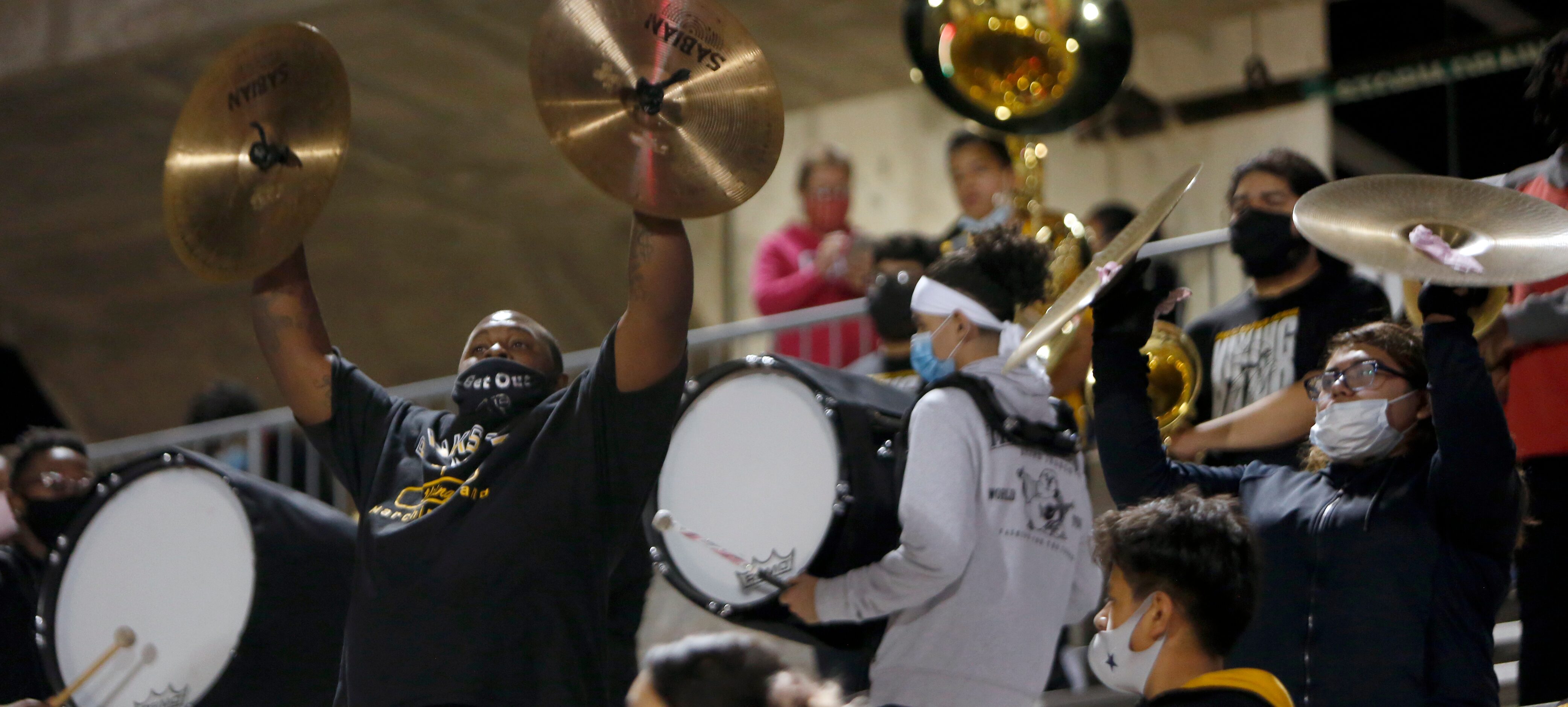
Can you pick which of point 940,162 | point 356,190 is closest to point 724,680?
point 940,162

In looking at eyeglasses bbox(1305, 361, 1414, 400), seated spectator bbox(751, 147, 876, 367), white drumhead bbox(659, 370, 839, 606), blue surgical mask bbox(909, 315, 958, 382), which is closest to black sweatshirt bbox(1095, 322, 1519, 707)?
eyeglasses bbox(1305, 361, 1414, 400)

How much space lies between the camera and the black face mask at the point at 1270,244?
4.08 meters

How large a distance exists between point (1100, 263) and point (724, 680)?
4.82ft

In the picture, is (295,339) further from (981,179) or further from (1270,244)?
(981,179)

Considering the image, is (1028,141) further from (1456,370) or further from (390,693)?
(390,693)

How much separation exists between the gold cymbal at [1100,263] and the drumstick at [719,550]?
2.06ft

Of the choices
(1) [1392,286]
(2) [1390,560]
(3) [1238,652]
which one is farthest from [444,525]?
(1) [1392,286]

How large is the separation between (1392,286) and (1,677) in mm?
3906

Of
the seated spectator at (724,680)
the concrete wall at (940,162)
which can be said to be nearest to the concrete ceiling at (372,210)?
the concrete wall at (940,162)

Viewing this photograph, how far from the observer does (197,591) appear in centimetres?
436

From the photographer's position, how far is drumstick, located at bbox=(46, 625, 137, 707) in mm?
4355

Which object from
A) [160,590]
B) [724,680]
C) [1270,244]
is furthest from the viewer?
[160,590]

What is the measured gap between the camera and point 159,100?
9.18m

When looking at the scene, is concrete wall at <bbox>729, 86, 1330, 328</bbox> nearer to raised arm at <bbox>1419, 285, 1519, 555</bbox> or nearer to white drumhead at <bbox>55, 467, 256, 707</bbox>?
raised arm at <bbox>1419, 285, 1519, 555</bbox>
